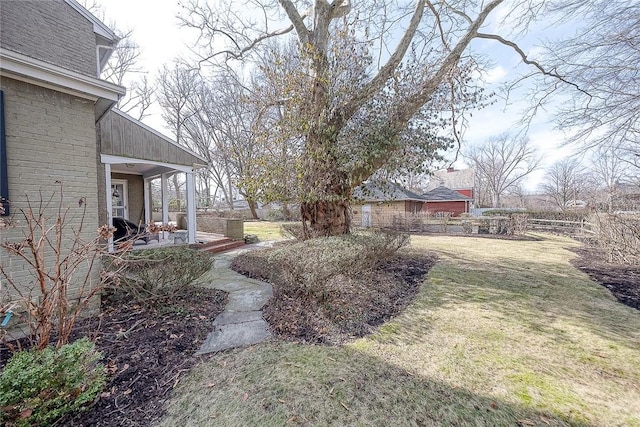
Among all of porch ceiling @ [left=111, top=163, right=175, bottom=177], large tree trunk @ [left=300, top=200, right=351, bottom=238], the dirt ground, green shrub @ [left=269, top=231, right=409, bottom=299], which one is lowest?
the dirt ground

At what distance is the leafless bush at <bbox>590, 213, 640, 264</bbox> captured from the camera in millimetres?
7289

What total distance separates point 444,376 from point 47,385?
10.7ft

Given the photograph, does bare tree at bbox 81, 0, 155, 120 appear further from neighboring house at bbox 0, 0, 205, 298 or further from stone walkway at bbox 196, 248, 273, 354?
stone walkway at bbox 196, 248, 273, 354

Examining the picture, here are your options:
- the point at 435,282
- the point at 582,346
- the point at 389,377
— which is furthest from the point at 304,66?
the point at 582,346

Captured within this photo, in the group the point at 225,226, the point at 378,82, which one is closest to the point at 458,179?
the point at 225,226

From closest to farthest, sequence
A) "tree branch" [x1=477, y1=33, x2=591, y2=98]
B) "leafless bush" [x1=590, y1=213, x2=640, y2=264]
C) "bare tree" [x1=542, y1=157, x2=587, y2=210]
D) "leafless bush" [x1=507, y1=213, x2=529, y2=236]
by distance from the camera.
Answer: "tree branch" [x1=477, y1=33, x2=591, y2=98], "leafless bush" [x1=590, y1=213, x2=640, y2=264], "leafless bush" [x1=507, y1=213, x2=529, y2=236], "bare tree" [x1=542, y1=157, x2=587, y2=210]

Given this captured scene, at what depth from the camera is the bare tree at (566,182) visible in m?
32.3

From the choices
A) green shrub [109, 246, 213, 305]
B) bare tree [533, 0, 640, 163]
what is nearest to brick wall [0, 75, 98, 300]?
green shrub [109, 246, 213, 305]

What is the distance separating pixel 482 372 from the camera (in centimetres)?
261

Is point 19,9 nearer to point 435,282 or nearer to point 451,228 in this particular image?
point 435,282

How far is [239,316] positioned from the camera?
12.6ft

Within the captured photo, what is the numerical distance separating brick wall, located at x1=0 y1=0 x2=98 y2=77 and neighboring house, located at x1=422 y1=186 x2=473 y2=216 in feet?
85.7

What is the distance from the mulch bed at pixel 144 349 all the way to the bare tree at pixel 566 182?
134 ft

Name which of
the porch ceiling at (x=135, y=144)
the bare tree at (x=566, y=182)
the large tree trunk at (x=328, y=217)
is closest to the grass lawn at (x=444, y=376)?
the large tree trunk at (x=328, y=217)
